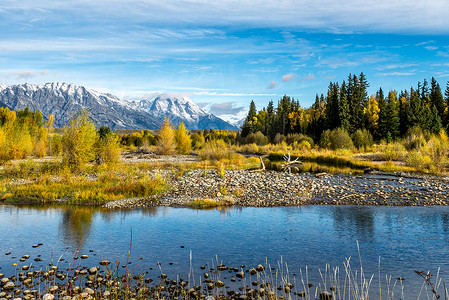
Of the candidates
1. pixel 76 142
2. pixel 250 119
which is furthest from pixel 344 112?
pixel 76 142

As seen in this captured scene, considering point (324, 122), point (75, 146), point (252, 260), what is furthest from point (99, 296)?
point (324, 122)

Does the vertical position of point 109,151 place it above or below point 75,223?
above

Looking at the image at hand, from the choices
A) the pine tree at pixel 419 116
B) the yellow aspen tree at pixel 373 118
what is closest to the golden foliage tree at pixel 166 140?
the yellow aspen tree at pixel 373 118

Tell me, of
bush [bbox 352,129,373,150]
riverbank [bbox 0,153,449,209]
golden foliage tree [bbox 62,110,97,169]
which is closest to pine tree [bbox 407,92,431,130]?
bush [bbox 352,129,373,150]

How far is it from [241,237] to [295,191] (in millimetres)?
8114

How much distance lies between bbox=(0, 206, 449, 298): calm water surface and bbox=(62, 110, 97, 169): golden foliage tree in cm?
777

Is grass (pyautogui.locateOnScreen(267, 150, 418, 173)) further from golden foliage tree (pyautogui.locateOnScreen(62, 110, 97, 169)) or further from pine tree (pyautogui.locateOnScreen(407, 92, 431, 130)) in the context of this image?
pine tree (pyautogui.locateOnScreen(407, 92, 431, 130))

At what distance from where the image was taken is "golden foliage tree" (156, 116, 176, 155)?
41.1 metres

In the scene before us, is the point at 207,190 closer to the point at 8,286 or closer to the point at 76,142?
the point at 76,142

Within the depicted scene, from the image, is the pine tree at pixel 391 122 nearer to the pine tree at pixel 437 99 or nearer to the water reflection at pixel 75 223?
the pine tree at pixel 437 99

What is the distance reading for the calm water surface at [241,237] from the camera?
797 centimetres

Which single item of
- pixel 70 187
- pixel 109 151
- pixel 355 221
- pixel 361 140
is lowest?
pixel 355 221

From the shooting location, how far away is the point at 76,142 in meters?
21.8

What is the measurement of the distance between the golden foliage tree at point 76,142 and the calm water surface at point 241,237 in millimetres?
7773
